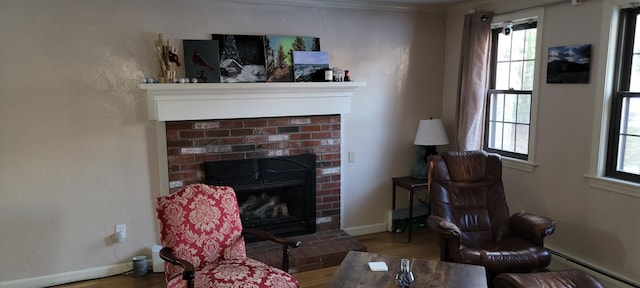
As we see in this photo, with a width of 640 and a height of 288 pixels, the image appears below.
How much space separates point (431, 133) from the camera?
4.25m

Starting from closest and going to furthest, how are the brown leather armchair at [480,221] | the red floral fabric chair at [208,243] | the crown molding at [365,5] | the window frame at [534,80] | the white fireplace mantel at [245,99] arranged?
the red floral fabric chair at [208,243], the brown leather armchair at [480,221], the white fireplace mantel at [245,99], the window frame at [534,80], the crown molding at [365,5]

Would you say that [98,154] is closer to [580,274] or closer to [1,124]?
[1,124]

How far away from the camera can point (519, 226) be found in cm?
325

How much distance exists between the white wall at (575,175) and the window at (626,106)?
0.12m

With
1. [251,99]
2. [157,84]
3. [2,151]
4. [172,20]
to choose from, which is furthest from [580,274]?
[2,151]

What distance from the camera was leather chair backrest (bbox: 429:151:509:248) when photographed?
135 inches

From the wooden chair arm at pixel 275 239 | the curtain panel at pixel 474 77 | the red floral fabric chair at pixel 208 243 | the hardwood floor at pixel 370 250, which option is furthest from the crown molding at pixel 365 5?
the hardwood floor at pixel 370 250

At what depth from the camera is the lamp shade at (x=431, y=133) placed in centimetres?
424

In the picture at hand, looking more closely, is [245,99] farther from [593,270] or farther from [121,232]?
[593,270]

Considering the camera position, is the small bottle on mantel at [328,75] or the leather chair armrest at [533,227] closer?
the leather chair armrest at [533,227]

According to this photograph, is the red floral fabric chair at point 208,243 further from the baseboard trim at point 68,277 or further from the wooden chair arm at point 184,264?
the baseboard trim at point 68,277

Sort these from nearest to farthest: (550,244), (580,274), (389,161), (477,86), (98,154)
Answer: (580,274) < (98,154) < (550,244) < (477,86) < (389,161)

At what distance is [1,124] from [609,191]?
4.42 m

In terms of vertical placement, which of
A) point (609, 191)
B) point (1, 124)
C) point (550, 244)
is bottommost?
point (550, 244)
